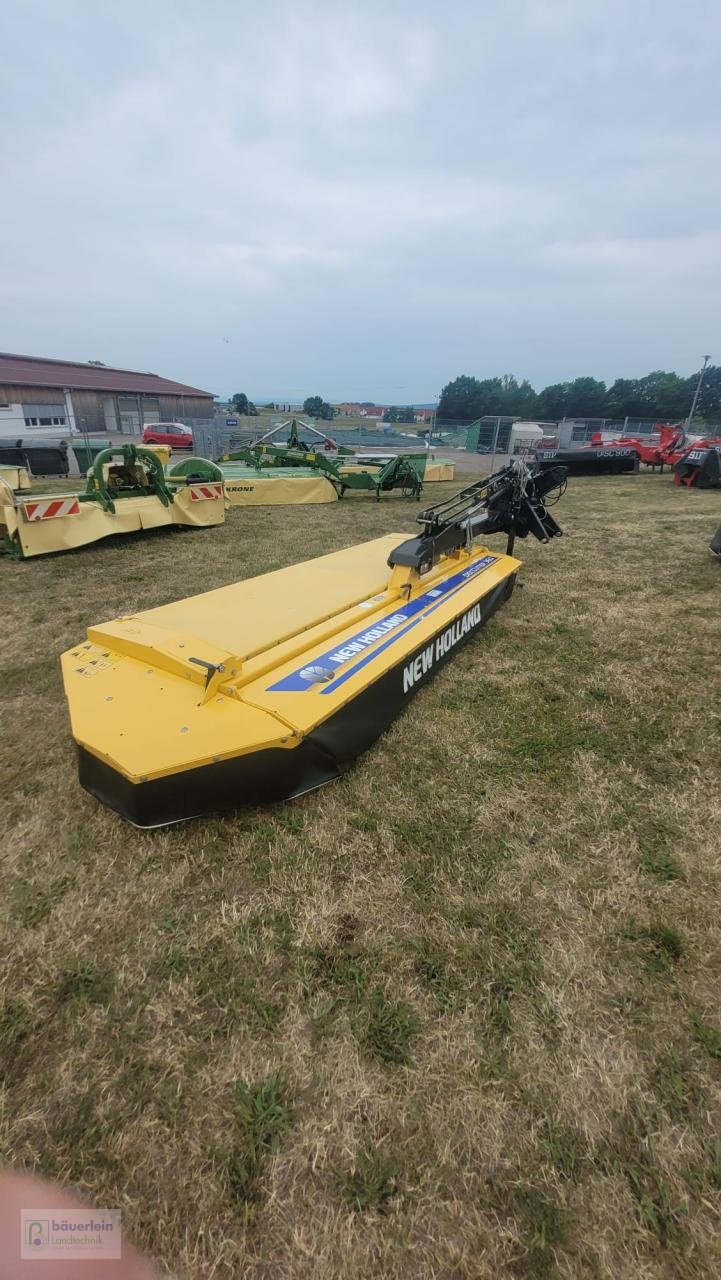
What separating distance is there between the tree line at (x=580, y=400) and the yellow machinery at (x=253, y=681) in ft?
189

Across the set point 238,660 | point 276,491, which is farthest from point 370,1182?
point 276,491

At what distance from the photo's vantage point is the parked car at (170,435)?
65.0ft

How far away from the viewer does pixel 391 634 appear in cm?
292

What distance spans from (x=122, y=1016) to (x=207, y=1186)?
524 mm

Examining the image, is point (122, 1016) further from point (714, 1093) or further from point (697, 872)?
point (697, 872)

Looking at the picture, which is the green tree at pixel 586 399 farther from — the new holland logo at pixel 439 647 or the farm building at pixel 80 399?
the new holland logo at pixel 439 647

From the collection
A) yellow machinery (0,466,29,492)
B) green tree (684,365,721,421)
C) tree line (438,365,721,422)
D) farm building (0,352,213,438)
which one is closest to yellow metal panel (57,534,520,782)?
yellow machinery (0,466,29,492)

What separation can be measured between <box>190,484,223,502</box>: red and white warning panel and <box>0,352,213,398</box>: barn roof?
3049cm

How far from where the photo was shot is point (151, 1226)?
1.17 meters

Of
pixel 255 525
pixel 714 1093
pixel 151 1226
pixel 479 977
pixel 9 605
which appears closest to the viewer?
pixel 151 1226

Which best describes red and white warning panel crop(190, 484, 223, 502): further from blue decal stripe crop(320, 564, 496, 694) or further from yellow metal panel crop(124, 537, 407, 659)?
blue decal stripe crop(320, 564, 496, 694)

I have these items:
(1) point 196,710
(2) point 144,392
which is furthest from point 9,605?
(2) point 144,392

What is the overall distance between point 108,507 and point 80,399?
33.4m

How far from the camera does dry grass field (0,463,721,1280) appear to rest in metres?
1.19
